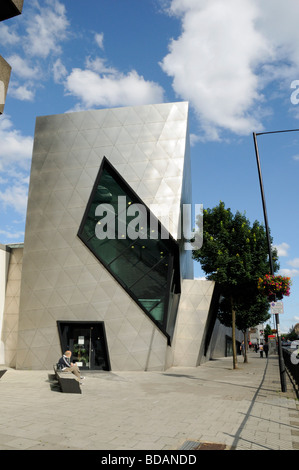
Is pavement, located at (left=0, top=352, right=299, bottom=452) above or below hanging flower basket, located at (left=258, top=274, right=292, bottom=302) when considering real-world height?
below

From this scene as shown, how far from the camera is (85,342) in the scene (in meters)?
20.4

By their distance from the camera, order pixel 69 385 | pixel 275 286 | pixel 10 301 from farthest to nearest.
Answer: pixel 10 301
pixel 275 286
pixel 69 385

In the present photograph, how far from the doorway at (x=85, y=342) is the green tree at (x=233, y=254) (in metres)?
9.31

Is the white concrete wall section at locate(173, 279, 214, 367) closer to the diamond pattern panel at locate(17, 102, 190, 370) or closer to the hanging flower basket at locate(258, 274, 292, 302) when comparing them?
the diamond pattern panel at locate(17, 102, 190, 370)

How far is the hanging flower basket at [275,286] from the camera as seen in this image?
1405 centimetres

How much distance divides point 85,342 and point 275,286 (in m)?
11.8

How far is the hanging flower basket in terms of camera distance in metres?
14.1

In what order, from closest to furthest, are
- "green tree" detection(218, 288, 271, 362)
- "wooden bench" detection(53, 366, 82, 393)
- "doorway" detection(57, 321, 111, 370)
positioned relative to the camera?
"wooden bench" detection(53, 366, 82, 393) < "doorway" detection(57, 321, 111, 370) < "green tree" detection(218, 288, 271, 362)

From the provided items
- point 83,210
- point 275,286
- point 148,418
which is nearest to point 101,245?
point 83,210

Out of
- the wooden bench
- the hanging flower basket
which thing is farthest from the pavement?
the hanging flower basket

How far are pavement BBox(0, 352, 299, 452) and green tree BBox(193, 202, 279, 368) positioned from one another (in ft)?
34.9

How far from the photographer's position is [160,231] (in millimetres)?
20750

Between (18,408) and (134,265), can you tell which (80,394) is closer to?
(18,408)

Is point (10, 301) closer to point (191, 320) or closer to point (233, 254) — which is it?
point (191, 320)
